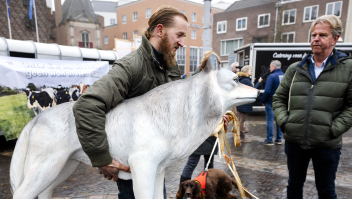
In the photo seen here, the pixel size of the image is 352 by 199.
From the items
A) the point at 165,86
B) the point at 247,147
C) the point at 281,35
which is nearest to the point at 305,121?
the point at 165,86

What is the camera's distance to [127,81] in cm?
142

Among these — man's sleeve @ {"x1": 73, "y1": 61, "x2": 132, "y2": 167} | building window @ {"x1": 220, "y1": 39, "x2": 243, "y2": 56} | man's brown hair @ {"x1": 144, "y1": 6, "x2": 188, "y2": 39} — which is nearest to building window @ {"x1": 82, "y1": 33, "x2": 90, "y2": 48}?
building window @ {"x1": 220, "y1": 39, "x2": 243, "y2": 56}

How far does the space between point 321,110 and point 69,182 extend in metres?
4.28

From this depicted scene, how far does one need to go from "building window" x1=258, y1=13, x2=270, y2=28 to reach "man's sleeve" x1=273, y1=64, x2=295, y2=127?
1172 inches

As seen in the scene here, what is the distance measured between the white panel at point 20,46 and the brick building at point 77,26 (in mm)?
30418

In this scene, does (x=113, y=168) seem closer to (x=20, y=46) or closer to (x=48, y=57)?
(x=20, y=46)

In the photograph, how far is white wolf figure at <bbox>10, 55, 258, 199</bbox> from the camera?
132cm

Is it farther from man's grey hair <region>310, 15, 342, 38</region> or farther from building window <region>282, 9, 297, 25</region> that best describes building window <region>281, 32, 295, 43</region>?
man's grey hair <region>310, 15, 342, 38</region>

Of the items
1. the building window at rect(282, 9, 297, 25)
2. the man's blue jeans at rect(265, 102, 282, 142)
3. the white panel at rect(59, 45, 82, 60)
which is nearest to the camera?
the man's blue jeans at rect(265, 102, 282, 142)

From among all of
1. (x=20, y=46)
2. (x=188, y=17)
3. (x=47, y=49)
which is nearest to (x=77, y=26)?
(x=188, y=17)

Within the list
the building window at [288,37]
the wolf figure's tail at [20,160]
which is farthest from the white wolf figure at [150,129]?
the building window at [288,37]

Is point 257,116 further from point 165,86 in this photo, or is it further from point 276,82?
point 165,86

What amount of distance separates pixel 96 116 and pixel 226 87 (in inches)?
32.5

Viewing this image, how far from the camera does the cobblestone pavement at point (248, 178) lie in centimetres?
354
